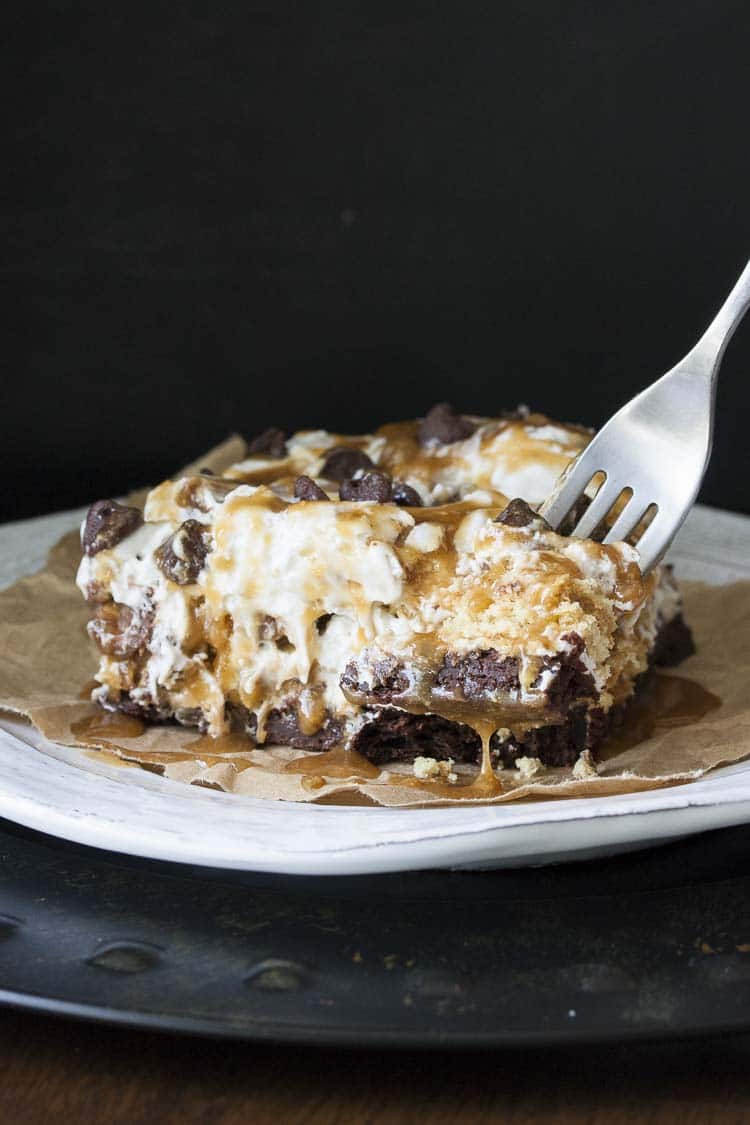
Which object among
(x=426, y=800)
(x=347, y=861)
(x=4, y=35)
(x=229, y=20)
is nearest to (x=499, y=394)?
(x=229, y=20)

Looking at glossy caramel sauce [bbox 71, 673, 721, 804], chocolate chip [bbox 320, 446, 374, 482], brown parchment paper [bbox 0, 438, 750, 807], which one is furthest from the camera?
chocolate chip [bbox 320, 446, 374, 482]

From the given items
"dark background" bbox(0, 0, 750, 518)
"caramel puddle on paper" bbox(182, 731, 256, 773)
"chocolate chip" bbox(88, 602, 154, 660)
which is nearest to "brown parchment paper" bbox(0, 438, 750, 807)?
"caramel puddle on paper" bbox(182, 731, 256, 773)

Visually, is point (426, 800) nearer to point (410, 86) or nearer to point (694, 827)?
point (694, 827)

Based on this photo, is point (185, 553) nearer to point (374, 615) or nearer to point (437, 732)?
point (374, 615)

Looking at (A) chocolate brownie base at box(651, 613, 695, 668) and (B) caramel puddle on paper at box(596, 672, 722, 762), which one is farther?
(A) chocolate brownie base at box(651, 613, 695, 668)

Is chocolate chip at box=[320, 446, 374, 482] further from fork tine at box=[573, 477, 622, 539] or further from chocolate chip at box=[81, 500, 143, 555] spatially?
fork tine at box=[573, 477, 622, 539]

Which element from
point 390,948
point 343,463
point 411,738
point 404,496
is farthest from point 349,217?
point 390,948
